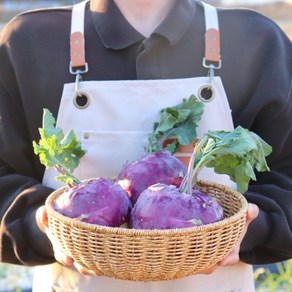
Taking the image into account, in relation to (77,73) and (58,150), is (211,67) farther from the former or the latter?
(58,150)

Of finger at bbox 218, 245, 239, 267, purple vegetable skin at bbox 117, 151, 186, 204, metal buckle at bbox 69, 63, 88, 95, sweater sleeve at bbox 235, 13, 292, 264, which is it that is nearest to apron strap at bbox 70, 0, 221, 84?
metal buckle at bbox 69, 63, 88, 95

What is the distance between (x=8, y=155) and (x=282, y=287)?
160cm

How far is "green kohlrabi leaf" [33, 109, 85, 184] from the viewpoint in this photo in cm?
125

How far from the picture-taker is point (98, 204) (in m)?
1.13

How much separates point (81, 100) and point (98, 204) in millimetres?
412

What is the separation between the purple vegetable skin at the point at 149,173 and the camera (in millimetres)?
1203

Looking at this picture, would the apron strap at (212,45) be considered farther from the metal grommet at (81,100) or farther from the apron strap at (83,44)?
the metal grommet at (81,100)

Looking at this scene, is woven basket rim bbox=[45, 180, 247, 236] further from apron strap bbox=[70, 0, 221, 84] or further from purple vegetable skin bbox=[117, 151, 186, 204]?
apron strap bbox=[70, 0, 221, 84]

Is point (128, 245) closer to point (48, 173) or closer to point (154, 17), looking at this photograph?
point (48, 173)

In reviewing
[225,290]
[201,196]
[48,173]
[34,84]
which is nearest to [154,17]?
[34,84]

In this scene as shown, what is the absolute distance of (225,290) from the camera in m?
1.53

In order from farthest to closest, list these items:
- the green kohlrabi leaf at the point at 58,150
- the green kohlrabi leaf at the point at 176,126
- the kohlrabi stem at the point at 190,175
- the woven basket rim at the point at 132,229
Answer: the green kohlrabi leaf at the point at 176,126 < the green kohlrabi leaf at the point at 58,150 < the kohlrabi stem at the point at 190,175 < the woven basket rim at the point at 132,229

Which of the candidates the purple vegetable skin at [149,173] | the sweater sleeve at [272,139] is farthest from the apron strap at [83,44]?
the purple vegetable skin at [149,173]

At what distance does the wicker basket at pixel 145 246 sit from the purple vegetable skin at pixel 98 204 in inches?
1.3
